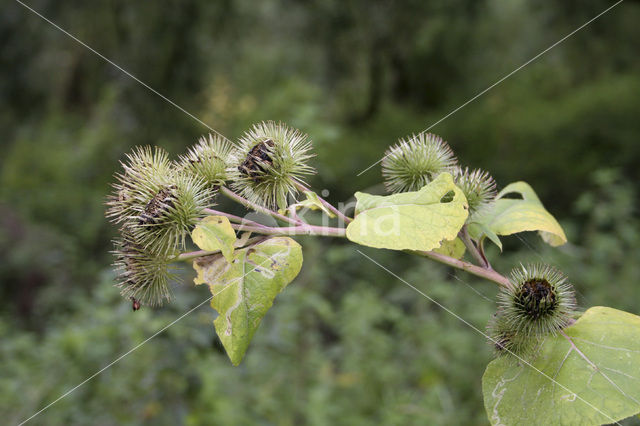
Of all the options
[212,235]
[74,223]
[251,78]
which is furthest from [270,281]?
[251,78]

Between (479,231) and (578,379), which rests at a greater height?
(479,231)

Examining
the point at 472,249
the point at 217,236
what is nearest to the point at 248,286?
the point at 217,236

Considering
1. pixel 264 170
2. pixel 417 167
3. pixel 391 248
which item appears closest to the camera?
pixel 391 248

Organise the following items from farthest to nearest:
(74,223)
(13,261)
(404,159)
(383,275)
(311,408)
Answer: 1. (74,223)
2. (383,275)
3. (13,261)
4. (311,408)
5. (404,159)

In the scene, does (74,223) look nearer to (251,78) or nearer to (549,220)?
(549,220)

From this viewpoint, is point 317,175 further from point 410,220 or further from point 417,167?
point 410,220

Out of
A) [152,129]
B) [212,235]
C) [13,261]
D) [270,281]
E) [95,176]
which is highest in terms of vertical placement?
[95,176]

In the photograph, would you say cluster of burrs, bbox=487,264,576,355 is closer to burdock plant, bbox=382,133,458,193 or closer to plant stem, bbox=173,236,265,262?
burdock plant, bbox=382,133,458,193
